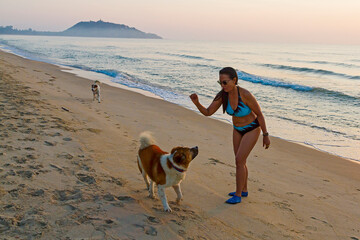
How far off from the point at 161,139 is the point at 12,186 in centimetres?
385

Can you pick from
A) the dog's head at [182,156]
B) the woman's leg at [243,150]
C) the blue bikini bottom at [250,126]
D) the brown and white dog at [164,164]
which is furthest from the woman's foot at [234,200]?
the dog's head at [182,156]

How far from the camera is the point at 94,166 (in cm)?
473

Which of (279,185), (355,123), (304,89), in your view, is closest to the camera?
(279,185)

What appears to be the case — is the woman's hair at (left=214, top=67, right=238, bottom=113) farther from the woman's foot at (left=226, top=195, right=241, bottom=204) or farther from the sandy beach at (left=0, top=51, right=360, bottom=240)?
the sandy beach at (left=0, top=51, right=360, bottom=240)

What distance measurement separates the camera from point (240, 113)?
13.2 feet

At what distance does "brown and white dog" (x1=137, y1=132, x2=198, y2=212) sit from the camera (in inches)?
140

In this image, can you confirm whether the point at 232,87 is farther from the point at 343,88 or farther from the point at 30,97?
the point at 343,88

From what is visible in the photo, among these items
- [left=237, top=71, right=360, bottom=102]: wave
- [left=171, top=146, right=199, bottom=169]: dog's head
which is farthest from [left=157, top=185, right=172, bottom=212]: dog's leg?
[left=237, top=71, right=360, bottom=102]: wave

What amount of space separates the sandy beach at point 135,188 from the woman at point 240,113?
619mm

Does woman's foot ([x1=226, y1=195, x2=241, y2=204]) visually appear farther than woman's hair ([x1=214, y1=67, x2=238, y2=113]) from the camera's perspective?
Yes

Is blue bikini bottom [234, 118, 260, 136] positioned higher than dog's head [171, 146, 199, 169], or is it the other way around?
blue bikini bottom [234, 118, 260, 136]

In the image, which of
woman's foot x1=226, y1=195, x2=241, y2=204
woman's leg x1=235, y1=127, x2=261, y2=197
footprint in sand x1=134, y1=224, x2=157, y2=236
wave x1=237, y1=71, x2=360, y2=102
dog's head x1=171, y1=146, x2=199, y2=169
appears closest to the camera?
footprint in sand x1=134, y1=224, x2=157, y2=236

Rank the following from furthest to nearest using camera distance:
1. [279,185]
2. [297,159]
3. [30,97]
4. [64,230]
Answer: [30,97]
[297,159]
[279,185]
[64,230]

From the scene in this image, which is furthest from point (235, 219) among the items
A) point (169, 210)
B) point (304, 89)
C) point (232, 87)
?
point (304, 89)
